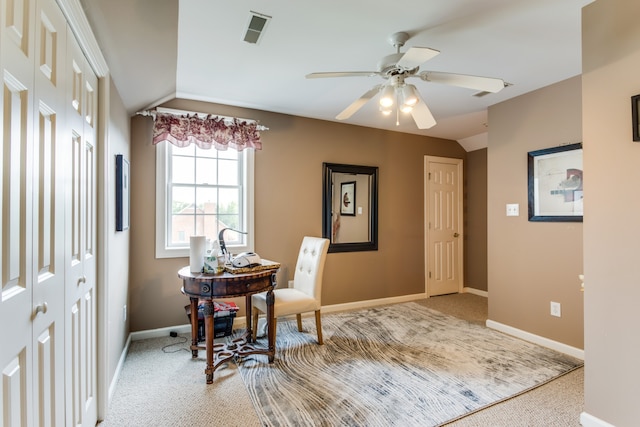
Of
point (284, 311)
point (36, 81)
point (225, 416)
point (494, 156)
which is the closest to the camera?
point (36, 81)

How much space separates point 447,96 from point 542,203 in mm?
1369

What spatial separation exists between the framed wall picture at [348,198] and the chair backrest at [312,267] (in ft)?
3.16

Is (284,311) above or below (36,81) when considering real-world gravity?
below

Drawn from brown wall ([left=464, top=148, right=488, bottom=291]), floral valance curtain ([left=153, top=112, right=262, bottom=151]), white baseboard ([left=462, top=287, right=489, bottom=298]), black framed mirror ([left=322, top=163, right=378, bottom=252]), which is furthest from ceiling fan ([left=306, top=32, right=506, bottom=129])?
white baseboard ([left=462, top=287, right=489, bottom=298])

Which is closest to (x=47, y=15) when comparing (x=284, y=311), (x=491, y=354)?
(x=284, y=311)

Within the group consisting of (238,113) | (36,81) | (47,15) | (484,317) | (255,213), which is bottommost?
(484,317)

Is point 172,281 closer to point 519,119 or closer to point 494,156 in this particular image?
point 494,156

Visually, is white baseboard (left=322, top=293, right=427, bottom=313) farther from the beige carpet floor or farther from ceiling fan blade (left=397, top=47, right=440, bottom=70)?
ceiling fan blade (left=397, top=47, right=440, bottom=70)

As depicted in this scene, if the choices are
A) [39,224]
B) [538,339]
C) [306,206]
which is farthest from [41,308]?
[538,339]

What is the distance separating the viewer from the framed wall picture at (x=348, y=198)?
4070 mm

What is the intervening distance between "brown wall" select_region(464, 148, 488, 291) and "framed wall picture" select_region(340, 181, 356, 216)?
211 centimetres

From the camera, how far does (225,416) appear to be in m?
1.92

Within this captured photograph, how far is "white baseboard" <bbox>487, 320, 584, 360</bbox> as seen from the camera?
275 centimetres

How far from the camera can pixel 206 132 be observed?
3.19 meters
